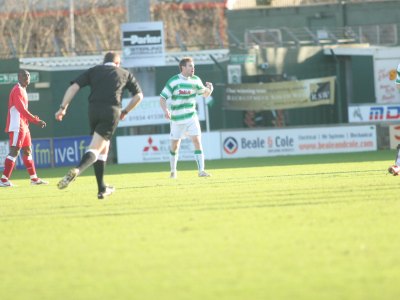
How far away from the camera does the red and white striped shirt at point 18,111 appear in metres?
20.8

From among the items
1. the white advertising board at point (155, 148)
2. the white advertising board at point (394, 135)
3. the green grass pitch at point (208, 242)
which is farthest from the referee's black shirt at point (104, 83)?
the white advertising board at point (394, 135)

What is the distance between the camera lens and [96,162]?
15.6m

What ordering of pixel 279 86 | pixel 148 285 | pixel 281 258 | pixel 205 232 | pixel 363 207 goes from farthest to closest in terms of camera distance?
1. pixel 279 86
2. pixel 363 207
3. pixel 205 232
4. pixel 281 258
5. pixel 148 285

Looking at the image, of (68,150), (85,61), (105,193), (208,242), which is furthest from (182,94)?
(85,61)

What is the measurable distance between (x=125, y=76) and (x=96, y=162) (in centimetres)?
127

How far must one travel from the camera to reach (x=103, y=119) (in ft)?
51.2

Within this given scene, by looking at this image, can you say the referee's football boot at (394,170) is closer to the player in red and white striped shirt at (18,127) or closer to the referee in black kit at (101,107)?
the referee in black kit at (101,107)

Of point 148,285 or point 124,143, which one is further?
point 124,143

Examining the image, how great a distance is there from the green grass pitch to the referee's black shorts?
3.12 feet

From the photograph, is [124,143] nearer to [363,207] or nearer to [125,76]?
[125,76]

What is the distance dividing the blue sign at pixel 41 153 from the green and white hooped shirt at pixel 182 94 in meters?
11.7

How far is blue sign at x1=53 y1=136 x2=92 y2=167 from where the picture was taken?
3170 cm

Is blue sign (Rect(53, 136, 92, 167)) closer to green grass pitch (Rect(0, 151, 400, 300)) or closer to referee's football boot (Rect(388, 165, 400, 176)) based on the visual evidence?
green grass pitch (Rect(0, 151, 400, 300))

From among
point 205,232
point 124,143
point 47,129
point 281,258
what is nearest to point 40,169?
point 124,143
